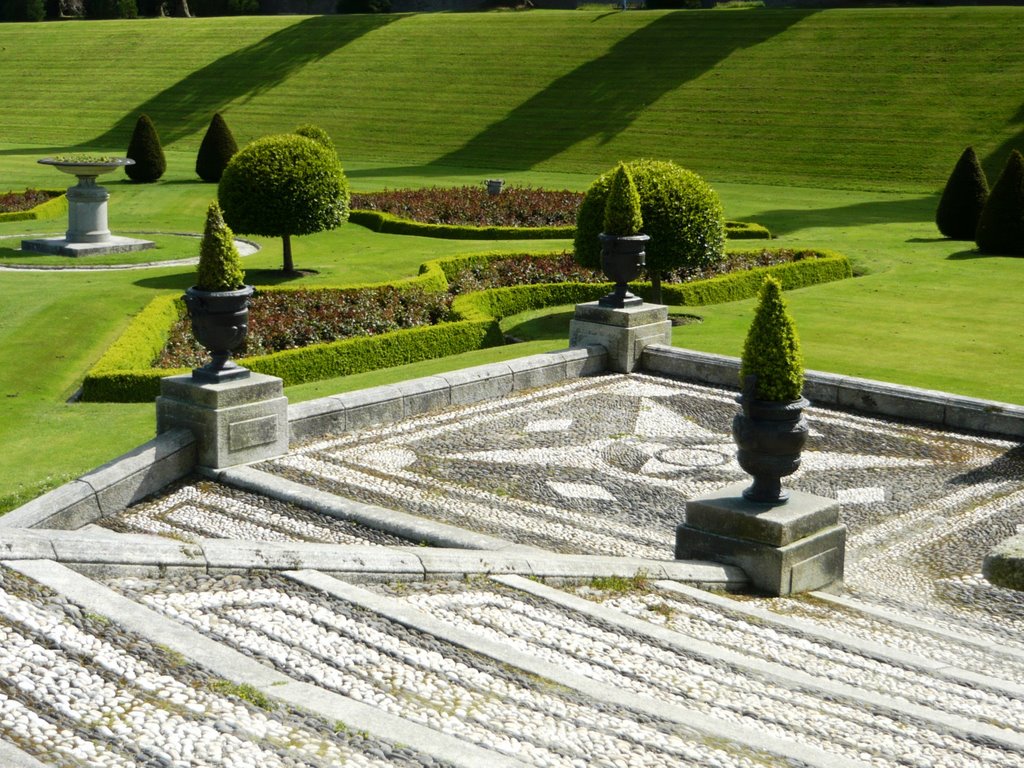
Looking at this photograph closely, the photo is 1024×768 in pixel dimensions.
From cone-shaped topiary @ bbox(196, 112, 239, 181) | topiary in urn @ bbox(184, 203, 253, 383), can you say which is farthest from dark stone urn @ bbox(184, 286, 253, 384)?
cone-shaped topiary @ bbox(196, 112, 239, 181)

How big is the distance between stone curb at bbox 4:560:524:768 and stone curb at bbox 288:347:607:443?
5282 mm

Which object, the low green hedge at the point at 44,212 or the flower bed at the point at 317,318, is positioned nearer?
the flower bed at the point at 317,318

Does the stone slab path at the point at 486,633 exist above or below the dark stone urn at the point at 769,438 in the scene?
below

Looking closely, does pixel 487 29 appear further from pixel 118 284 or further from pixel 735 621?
pixel 735 621

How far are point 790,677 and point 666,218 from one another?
12.4 m

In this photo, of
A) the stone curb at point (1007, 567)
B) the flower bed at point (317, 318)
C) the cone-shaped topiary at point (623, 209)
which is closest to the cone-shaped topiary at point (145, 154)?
the flower bed at point (317, 318)

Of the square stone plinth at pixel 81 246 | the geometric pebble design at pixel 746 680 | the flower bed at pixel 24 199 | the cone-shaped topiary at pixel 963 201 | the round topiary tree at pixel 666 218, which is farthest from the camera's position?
the flower bed at pixel 24 199

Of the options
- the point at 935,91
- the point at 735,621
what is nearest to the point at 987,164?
the point at 935,91

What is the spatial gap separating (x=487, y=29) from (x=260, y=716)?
166ft

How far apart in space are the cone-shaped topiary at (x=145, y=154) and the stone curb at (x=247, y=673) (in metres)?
31.6

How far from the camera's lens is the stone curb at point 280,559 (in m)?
6.44

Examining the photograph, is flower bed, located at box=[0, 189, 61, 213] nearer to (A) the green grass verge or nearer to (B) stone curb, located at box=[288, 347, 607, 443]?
(A) the green grass verge

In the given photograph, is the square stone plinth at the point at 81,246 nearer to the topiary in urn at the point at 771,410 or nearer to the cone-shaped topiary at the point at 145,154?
the cone-shaped topiary at the point at 145,154

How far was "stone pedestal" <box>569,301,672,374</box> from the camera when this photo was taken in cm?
1442
